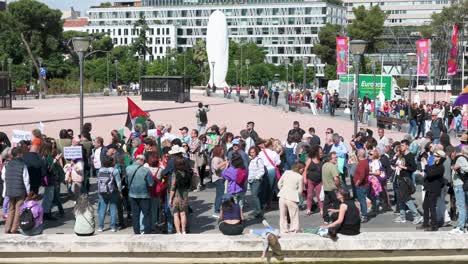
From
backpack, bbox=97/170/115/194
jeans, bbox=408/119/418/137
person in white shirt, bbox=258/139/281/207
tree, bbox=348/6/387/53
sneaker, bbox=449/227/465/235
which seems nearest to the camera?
sneaker, bbox=449/227/465/235

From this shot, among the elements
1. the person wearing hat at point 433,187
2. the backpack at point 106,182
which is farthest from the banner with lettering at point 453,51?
the backpack at point 106,182

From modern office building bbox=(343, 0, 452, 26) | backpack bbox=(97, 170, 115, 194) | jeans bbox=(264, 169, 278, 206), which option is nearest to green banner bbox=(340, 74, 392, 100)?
jeans bbox=(264, 169, 278, 206)

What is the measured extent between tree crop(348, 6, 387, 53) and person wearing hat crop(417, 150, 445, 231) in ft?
302

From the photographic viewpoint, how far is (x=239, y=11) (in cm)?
16600

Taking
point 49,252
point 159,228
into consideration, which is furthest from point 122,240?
point 159,228

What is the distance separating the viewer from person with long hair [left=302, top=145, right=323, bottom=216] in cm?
1412

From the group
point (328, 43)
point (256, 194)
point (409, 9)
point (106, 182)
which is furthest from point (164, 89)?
point (409, 9)

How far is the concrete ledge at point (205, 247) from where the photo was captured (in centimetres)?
1085

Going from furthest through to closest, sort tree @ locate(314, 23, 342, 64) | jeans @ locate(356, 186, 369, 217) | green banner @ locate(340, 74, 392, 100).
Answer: tree @ locate(314, 23, 342, 64) → green banner @ locate(340, 74, 392, 100) → jeans @ locate(356, 186, 369, 217)

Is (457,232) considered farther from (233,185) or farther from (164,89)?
(164,89)

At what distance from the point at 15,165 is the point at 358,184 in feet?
19.5

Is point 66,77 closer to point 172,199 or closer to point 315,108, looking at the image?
point 315,108

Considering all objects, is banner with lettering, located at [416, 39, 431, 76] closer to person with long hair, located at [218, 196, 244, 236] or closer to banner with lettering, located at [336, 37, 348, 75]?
banner with lettering, located at [336, 37, 348, 75]

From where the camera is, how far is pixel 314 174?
14.1m
